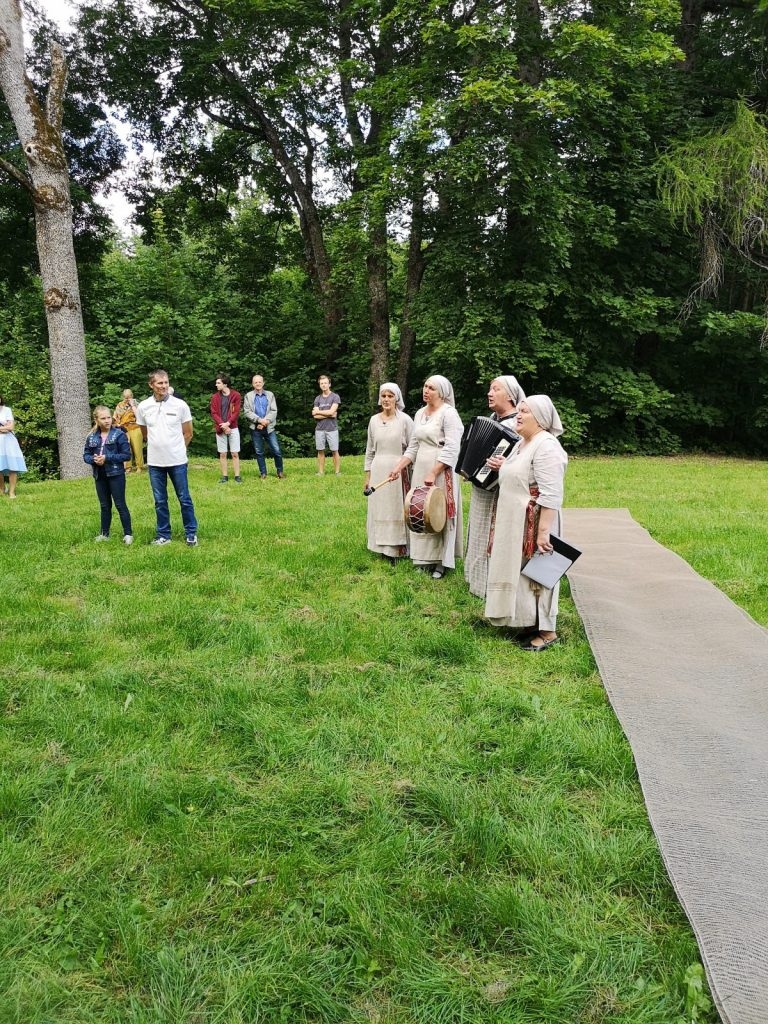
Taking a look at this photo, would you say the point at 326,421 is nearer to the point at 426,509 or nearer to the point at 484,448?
the point at 426,509

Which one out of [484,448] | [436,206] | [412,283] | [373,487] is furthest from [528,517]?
[412,283]

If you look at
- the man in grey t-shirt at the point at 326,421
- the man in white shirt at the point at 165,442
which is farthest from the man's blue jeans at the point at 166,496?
the man in grey t-shirt at the point at 326,421

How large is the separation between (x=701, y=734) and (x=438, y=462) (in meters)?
3.23

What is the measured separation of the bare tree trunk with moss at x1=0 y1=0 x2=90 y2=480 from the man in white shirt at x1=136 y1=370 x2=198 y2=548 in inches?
309

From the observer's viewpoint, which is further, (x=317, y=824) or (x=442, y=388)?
(x=442, y=388)

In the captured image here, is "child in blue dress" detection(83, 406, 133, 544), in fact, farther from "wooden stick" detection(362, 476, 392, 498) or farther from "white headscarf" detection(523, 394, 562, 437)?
"white headscarf" detection(523, 394, 562, 437)

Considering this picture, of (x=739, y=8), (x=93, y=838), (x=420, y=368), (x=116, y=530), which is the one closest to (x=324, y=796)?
(x=93, y=838)

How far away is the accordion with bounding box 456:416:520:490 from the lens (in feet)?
17.1

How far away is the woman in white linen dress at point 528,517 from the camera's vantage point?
4.54 m

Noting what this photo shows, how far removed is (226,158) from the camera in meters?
22.3

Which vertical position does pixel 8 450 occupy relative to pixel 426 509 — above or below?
above

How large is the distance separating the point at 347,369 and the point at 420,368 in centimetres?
235

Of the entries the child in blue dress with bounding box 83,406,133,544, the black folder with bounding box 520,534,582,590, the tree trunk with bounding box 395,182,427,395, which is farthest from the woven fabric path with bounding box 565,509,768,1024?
the tree trunk with bounding box 395,182,427,395

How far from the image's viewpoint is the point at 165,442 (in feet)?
24.4
